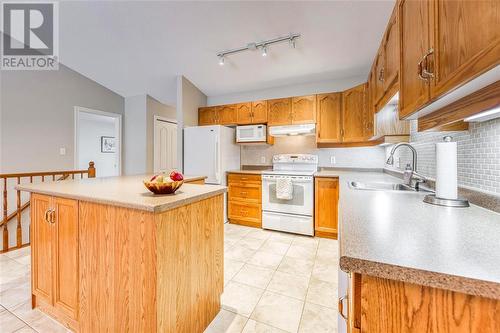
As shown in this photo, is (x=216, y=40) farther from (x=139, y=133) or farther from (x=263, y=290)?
(x=263, y=290)

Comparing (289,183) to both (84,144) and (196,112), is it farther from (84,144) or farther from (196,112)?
(84,144)

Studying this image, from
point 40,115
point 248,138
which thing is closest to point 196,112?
point 248,138

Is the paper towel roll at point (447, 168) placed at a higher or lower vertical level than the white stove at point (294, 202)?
higher

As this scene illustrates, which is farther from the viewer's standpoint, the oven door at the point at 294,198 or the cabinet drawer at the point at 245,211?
the cabinet drawer at the point at 245,211

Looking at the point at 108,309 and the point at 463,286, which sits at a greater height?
the point at 463,286

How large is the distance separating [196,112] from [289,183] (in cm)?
223

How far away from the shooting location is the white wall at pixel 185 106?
3629mm

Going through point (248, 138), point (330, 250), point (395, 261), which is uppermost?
point (248, 138)

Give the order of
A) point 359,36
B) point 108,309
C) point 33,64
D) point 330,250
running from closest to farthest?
1. point 108,309
2. point 359,36
3. point 330,250
4. point 33,64

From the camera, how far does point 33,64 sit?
3508 mm

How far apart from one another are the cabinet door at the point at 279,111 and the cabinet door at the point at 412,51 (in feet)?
7.22

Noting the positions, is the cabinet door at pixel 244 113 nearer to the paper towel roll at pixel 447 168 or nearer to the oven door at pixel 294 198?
the oven door at pixel 294 198

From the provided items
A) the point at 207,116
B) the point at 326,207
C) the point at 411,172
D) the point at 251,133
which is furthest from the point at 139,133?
the point at 411,172

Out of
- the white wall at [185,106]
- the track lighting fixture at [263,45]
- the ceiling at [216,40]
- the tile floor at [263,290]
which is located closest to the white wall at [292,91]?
the ceiling at [216,40]
